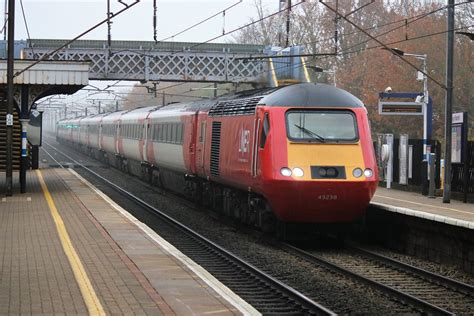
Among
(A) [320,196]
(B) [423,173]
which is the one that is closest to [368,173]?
(A) [320,196]

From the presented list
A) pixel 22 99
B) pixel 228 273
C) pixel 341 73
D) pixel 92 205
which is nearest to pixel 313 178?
pixel 228 273

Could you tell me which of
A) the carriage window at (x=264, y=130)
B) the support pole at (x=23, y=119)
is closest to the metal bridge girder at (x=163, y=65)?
the support pole at (x=23, y=119)

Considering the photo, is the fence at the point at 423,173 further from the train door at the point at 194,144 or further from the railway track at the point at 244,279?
the railway track at the point at 244,279

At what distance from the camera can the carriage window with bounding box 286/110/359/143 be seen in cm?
1560

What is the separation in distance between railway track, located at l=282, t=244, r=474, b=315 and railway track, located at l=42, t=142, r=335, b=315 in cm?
141

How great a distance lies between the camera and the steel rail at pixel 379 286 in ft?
33.1

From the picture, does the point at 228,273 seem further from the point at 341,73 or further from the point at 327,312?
the point at 341,73

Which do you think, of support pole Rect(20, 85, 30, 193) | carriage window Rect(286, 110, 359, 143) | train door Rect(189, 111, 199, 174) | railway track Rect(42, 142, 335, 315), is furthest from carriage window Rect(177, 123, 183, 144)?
carriage window Rect(286, 110, 359, 143)

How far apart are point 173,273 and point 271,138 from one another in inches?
199

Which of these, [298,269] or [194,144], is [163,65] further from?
[298,269]

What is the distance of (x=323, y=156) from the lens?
1539 cm

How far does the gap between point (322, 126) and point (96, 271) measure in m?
6.24

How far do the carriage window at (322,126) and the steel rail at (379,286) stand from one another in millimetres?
2199

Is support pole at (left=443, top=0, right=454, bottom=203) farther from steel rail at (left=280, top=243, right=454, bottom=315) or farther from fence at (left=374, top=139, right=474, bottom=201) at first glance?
steel rail at (left=280, top=243, right=454, bottom=315)
